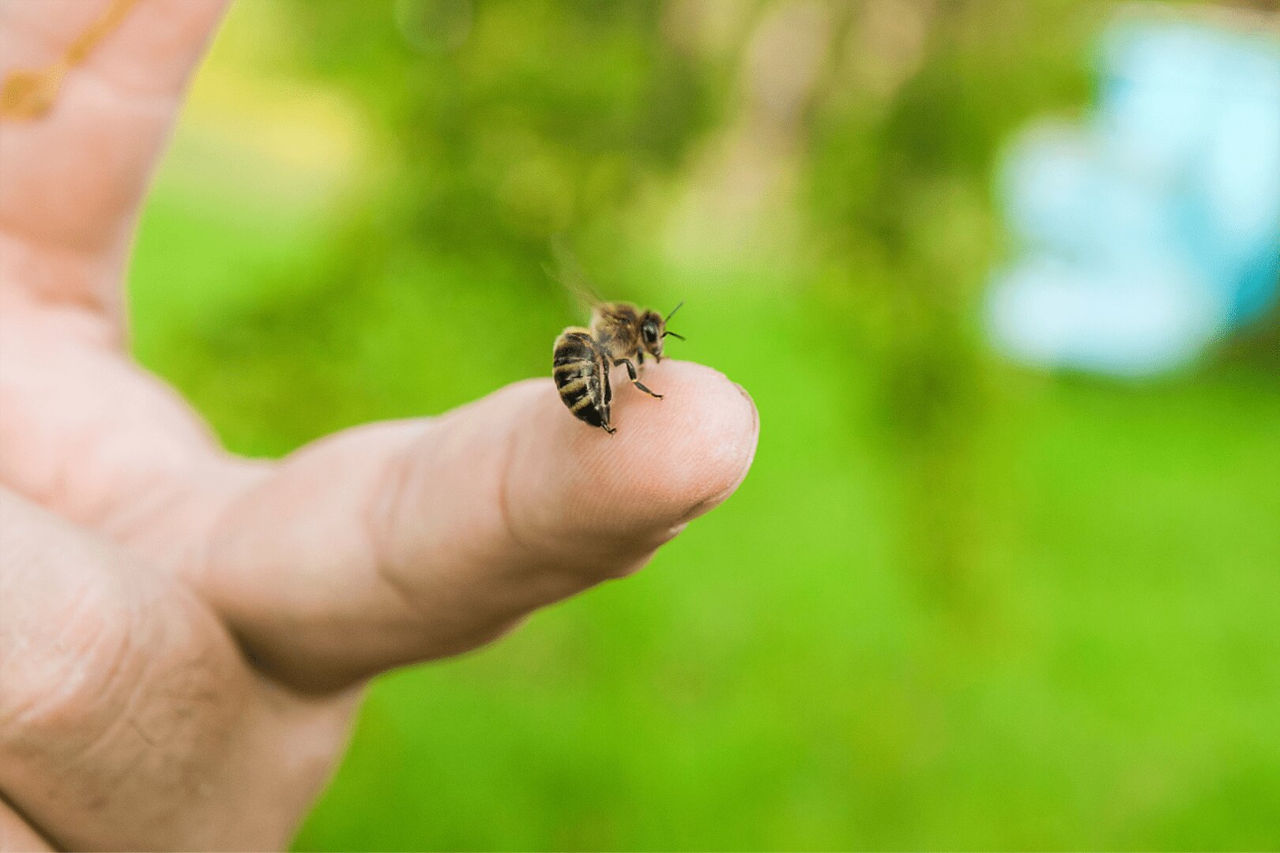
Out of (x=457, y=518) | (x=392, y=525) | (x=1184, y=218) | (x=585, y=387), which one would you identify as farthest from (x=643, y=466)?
(x=1184, y=218)

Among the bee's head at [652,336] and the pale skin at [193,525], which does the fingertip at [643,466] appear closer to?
the pale skin at [193,525]

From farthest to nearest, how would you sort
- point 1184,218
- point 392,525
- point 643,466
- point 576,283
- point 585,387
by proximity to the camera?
point 1184,218 → point 576,283 → point 392,525 → point 585,387 → point 643,466

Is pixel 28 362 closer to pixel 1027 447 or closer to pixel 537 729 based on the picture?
pixel 537 729

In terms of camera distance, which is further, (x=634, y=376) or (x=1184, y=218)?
(x=1184, y=218)

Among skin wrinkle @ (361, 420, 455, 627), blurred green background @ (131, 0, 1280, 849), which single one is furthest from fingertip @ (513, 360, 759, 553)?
blurred green background @ (131, 0, 1280, 849)

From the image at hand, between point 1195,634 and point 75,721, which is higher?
point 1195,634

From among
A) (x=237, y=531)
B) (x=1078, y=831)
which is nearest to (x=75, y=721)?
→ (x=237, y=531)

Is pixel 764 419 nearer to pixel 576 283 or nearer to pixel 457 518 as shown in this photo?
pixel 576 283

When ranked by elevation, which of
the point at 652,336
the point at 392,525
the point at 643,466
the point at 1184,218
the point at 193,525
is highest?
the point at 1184,218
